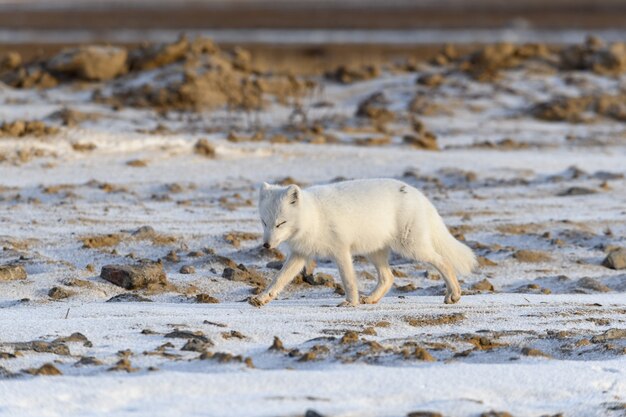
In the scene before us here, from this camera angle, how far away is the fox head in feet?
24.9

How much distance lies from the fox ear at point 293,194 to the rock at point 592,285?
2.65 m

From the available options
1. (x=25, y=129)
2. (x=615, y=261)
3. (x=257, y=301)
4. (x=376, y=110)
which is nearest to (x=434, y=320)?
(x=257, y=301)

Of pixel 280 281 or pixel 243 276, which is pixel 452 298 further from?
pixel 243 276

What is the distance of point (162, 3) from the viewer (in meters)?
75.8

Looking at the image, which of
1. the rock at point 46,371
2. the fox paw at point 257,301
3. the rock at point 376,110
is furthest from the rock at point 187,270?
the rock at point 376,110

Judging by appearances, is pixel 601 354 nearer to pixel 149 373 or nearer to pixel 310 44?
pixel 149 373

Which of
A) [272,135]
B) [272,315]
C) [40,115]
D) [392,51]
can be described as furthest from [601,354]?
[392,51]

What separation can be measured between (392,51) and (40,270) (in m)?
25.5

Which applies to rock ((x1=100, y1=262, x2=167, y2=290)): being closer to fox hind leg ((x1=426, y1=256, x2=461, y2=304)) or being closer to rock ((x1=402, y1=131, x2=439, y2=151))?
fox hind leg ((x1=426, y1=256, x2=461, y2=304))

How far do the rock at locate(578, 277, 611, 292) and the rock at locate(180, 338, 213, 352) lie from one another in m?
3.76

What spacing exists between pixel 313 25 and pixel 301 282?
41940 millimetres

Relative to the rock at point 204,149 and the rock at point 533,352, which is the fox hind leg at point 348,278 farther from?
the rock at point 204,149

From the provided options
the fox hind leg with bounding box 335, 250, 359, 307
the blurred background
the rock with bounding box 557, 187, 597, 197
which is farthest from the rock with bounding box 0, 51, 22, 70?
the fox hind leg with bounding box 335, 250, 359, 307

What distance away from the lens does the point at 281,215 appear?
759 centimetres
